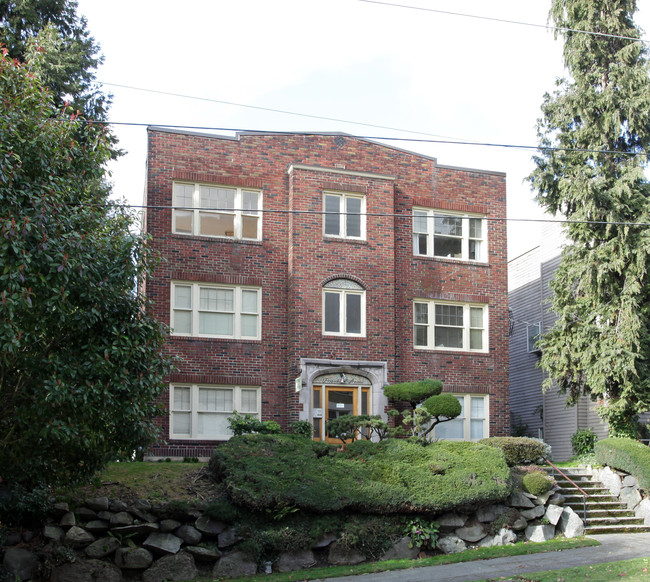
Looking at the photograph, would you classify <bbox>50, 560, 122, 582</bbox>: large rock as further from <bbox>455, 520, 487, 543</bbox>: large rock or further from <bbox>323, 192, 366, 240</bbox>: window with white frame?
<bbox>323, 192, 366, 240</bbox>: window with white frame

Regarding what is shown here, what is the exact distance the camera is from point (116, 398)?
11055 mm

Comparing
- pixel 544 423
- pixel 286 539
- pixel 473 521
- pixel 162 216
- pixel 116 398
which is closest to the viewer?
pixel 116 398

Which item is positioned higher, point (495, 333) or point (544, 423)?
point (495, 333)

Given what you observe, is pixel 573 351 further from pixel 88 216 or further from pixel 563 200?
pixel 88 216

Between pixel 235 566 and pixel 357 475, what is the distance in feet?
10.1

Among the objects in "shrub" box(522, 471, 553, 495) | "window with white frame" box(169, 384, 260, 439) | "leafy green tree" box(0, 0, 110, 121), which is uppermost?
"leafy green tree" box(0, 0, 110, 121)

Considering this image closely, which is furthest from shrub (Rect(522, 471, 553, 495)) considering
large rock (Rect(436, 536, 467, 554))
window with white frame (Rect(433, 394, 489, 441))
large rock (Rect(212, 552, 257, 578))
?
→ window with white frame (Rect(433, 394, 489, 441))

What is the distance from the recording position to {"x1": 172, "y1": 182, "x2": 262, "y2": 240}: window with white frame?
21.2 m

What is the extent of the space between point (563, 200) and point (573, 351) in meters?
4.30

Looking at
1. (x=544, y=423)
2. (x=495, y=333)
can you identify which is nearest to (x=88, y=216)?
(x=495, y=333)

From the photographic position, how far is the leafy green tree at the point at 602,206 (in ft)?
65.5

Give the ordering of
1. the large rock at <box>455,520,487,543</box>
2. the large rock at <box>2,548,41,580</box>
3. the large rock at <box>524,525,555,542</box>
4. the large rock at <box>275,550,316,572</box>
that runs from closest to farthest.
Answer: the large rock at <box>2,548,41,580</box> < the large rock at <box>275,550,316,572</box> < the large rock at <box>455,520,487,543</box> < the large rock at <box>524,525,555,542</box>

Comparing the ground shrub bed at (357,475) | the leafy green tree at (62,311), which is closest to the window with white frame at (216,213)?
the ground shrub bed at (357,475)

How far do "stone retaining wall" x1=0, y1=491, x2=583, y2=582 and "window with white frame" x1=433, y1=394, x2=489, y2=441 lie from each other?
27.0ft
